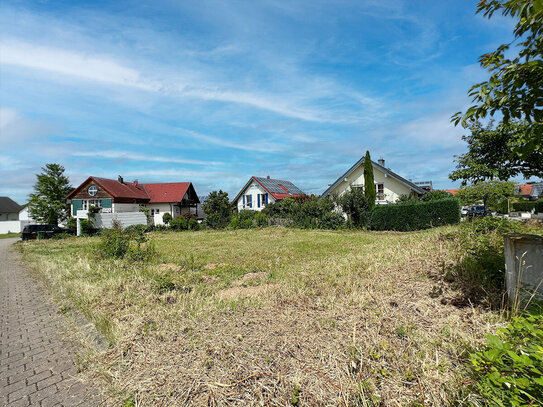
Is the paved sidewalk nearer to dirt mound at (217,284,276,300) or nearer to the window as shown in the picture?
→ dirt mound at (217,284,276,300)

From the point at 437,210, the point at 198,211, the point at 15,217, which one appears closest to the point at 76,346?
the point at 437,210

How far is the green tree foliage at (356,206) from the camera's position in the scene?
2117cm

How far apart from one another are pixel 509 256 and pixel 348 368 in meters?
2.44

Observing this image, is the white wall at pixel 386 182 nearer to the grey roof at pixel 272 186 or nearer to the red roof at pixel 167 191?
the grey roof at pixel 272 186

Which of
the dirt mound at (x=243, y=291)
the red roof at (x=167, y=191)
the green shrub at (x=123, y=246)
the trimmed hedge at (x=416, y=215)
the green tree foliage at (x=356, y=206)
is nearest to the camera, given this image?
the dirt mound at (x=243, y=291)

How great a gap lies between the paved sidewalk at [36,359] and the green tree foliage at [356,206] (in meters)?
19.0

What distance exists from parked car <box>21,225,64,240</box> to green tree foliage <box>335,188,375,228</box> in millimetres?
25433

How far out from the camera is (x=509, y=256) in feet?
10.8

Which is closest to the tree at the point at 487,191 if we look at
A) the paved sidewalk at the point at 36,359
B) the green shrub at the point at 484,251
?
the green shrub at the point at 484,251

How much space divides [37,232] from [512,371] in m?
30.6

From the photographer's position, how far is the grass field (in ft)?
7.96

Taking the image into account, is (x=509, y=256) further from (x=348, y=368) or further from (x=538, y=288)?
(x=348, y=368)

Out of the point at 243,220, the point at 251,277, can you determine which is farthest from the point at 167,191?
the point at 251,277

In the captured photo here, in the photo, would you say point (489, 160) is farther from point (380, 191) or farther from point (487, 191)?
point (380, 191)
